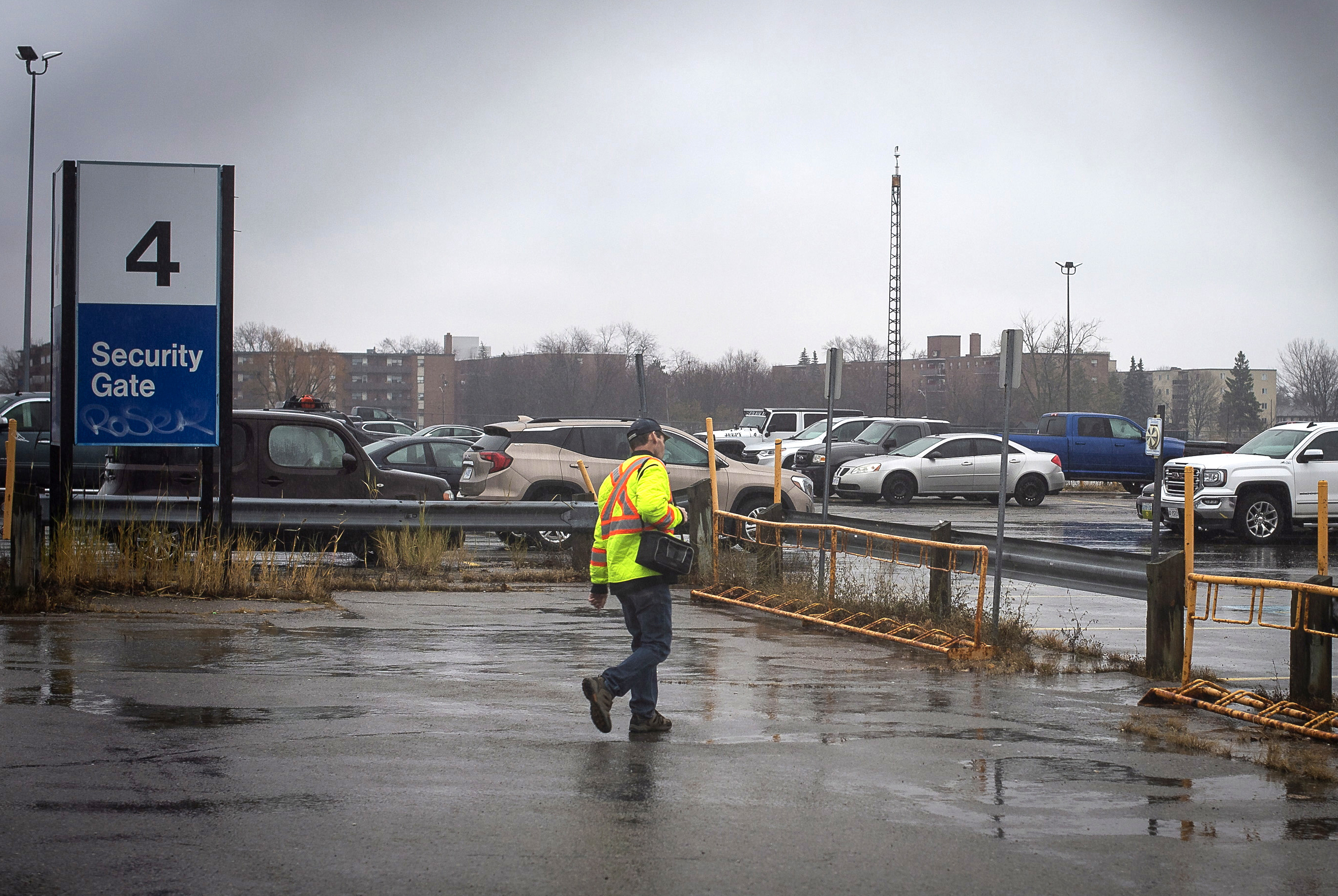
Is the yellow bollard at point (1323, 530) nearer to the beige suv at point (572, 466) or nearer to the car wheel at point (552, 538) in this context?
the beige suv at point (572, 466)

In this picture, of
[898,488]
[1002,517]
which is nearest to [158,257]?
[1002,517]

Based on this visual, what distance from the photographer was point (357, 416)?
52.6 metres

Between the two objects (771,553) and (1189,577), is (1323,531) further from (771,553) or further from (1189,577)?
(771,553)

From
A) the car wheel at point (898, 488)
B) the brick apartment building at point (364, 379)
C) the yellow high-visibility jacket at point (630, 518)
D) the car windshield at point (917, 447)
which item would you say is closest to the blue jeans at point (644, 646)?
the yellow high-visibility jacket at point (630, 518)

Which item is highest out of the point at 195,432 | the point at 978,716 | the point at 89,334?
the point at 89,334

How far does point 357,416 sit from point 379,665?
150 feet

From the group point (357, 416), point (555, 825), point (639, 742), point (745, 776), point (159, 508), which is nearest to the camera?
point (555, 825)

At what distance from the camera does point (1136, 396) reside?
399 feet

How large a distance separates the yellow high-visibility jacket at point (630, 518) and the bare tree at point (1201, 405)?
10459cm

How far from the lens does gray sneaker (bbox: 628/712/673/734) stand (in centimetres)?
668

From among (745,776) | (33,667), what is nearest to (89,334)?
(33,667)

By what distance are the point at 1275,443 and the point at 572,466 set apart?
11.4m

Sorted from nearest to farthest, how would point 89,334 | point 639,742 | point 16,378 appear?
point 639,742, point 89,334, point 16,378

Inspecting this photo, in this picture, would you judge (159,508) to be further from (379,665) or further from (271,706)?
(271,706)
